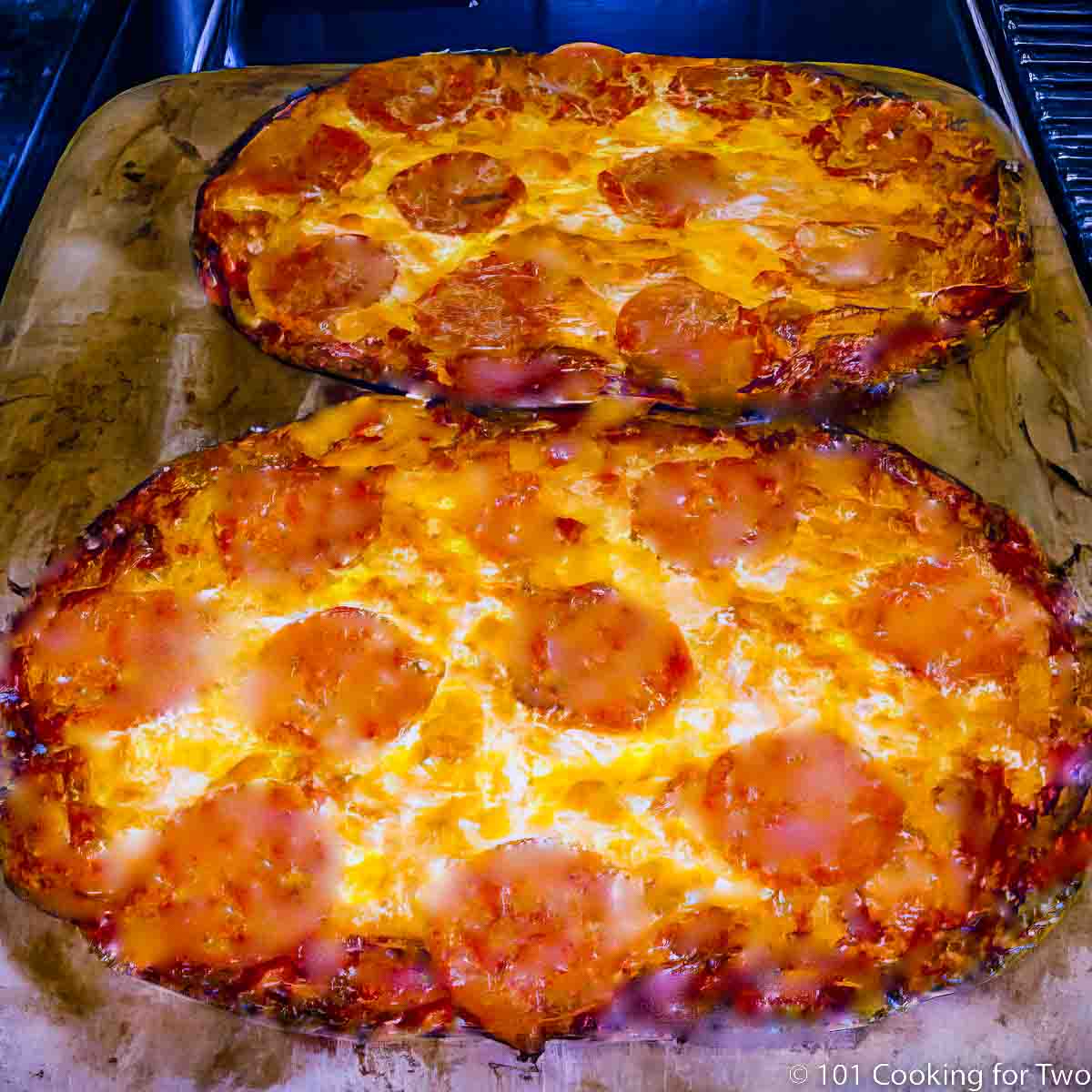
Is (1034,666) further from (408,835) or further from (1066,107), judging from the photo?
(1066,107)

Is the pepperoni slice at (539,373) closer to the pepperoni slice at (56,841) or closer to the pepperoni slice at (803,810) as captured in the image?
the pepperoni slice at (803,810)

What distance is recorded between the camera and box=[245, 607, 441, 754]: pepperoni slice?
153cm

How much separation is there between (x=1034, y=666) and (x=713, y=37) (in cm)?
222

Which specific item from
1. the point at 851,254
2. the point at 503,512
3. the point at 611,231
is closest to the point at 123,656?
the point at 503,512

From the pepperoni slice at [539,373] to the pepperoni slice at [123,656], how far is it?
2.01 feet

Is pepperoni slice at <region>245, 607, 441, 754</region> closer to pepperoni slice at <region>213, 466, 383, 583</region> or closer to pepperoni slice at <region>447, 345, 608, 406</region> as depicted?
pepperoni slice at <region>213, 466, 383, 583</region>

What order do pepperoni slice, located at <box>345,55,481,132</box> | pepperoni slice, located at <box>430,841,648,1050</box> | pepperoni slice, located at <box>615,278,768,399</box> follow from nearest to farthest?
pepperoni slice, located at <box>430,841,648,1050</box>, pepperoni slice, located at <box>615,278,768,399</box>, pepperoni slice, located at <box>345,55,481,132</box>

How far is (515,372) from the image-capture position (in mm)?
1884

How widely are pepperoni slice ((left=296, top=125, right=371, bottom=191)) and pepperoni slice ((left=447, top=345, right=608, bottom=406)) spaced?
0.46 metres

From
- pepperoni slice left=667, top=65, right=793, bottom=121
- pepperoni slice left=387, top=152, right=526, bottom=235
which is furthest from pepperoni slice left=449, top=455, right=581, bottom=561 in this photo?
pepperoni slice left=667, top=65, right=793, bottom=121

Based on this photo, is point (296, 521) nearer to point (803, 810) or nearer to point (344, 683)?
point (344, 683)

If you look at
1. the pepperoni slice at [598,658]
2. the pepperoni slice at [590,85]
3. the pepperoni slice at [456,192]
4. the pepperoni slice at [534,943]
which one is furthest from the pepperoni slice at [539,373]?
the pepperoni slice at [534,943]

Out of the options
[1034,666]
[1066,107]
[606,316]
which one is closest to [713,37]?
[1066,107]

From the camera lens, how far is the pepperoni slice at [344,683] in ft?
5.03
